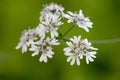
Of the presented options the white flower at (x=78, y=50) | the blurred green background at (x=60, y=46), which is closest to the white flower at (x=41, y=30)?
the white flower at (x=78, y=50)

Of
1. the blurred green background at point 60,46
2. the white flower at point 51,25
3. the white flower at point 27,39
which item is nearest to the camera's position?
the white flower at point 51,25

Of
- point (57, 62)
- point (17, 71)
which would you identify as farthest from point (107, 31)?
point (17, 71)

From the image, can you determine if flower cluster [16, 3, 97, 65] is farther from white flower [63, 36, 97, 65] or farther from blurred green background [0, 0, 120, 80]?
blurred green background [0, 0, 120, 80]

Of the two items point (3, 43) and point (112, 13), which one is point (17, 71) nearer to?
point (3, 43)

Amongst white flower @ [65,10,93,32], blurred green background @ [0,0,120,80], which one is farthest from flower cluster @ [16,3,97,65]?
blurred green background @ [0,0,120,80]

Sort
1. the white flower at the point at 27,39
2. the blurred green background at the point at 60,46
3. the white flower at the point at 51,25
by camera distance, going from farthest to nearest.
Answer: the blurred green background at the point at 60,46
the white flower at the point at 27,39
the white flower at the point at 51,25

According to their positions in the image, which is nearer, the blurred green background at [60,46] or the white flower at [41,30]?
the white flower at [41,30]

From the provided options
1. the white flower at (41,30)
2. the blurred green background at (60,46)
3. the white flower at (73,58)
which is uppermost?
the blurred green background at (60,46)

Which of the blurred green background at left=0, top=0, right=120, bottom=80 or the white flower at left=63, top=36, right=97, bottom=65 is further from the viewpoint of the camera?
the blurred green background at left=0, top=0, right=120, bottom=80

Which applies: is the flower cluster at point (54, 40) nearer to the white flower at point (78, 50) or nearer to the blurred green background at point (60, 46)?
the white flower at point (78, 50)
